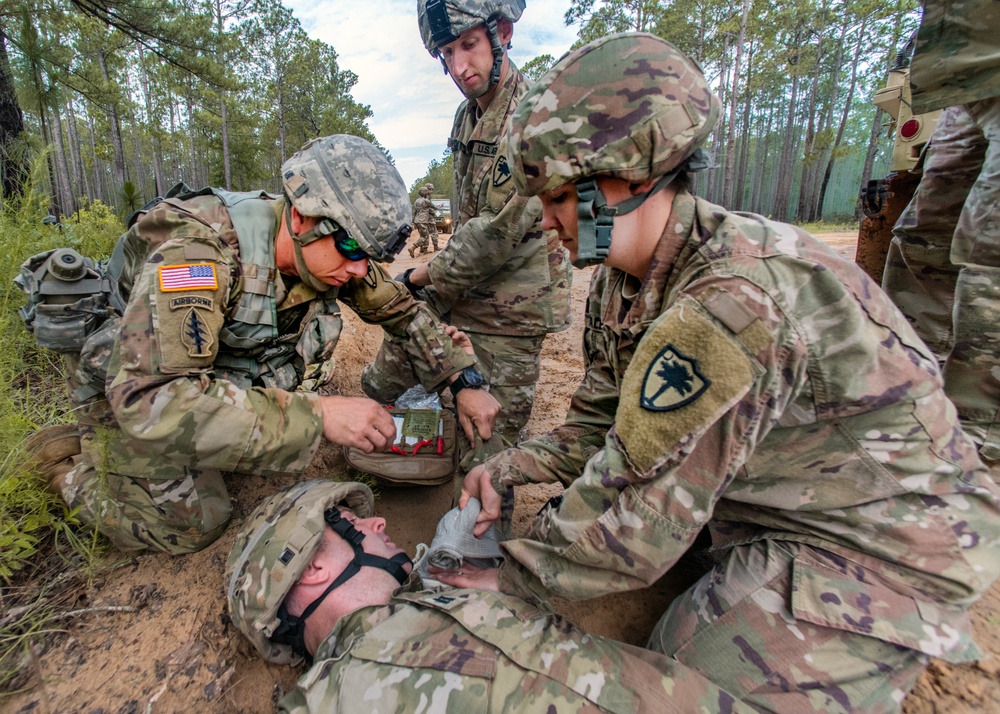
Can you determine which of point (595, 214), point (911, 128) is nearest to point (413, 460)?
point (595, 214)

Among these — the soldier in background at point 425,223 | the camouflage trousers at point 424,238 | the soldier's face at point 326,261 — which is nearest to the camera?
the soldier's face at point 326,261

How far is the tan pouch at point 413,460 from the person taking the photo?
2947mm

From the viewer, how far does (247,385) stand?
2477 mm

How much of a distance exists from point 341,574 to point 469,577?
19.5 inches

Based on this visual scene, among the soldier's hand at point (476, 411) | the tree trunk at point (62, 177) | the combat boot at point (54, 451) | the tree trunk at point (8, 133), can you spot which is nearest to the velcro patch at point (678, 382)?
the soldier's hand at point (476, 411)

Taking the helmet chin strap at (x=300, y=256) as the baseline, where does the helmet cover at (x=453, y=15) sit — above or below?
above

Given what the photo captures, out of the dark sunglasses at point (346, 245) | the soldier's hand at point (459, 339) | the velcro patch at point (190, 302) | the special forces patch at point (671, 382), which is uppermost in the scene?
the dark sunglasses at point (346, 245)

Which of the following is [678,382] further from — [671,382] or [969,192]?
[969,192]

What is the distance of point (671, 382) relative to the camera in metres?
1.32

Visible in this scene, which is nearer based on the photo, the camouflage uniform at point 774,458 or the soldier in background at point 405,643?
the camouflage uniform at point 774,458

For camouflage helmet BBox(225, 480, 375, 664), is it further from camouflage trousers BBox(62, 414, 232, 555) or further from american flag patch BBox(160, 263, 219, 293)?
american flag patch BBox(160, 263, 219, 293)

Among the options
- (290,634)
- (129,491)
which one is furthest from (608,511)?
(129,491)

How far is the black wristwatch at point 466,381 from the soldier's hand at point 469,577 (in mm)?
1045

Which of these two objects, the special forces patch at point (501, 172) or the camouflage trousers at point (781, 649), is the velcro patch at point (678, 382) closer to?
the camouflage trousers at point (781, 649)
